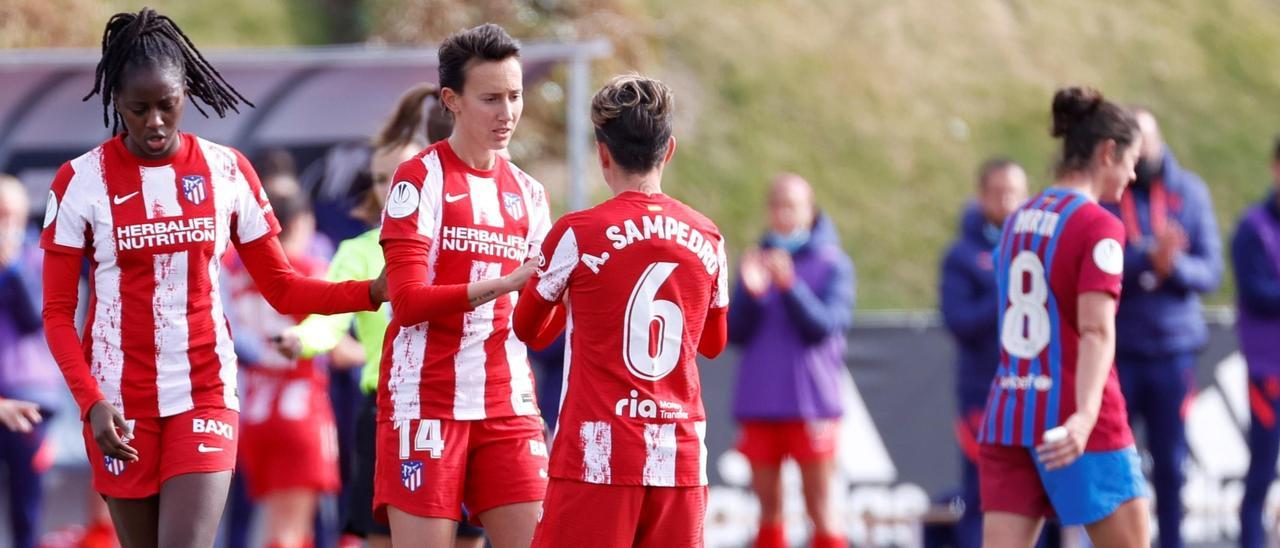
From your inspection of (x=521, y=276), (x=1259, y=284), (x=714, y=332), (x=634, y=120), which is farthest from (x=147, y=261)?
(x=1259, y=284)

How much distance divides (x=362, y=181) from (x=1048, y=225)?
2694 millimetres

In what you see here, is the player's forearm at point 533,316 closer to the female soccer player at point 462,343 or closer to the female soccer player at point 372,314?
the female soccer player at point 462,343

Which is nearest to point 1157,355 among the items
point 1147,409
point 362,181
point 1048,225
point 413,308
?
point 1147,409

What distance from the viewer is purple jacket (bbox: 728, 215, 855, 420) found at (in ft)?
28.6

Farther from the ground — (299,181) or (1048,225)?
(299,181)

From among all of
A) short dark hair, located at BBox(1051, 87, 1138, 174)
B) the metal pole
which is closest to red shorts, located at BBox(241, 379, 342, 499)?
the metal pole

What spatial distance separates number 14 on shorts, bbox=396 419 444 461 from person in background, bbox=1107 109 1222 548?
14.4 feet

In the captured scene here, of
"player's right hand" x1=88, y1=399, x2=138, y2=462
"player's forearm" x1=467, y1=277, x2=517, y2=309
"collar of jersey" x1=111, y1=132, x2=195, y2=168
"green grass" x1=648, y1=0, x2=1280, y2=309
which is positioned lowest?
"player's right hand" x1=88, y1=399, x2=138, y2=462

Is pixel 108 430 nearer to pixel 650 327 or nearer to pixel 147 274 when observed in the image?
pixel 147 274

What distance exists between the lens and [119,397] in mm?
4887

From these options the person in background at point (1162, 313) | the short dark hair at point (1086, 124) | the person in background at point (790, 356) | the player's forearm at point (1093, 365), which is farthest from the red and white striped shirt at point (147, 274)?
the person in background at point (1162, 313)

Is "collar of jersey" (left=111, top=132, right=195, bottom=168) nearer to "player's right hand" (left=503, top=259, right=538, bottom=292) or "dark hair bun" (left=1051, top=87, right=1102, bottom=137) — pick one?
"player's right hand" (left=503, top=259, right=538, bottom=292)

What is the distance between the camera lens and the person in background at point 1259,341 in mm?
8789

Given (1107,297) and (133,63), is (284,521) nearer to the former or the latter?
(133,63)
